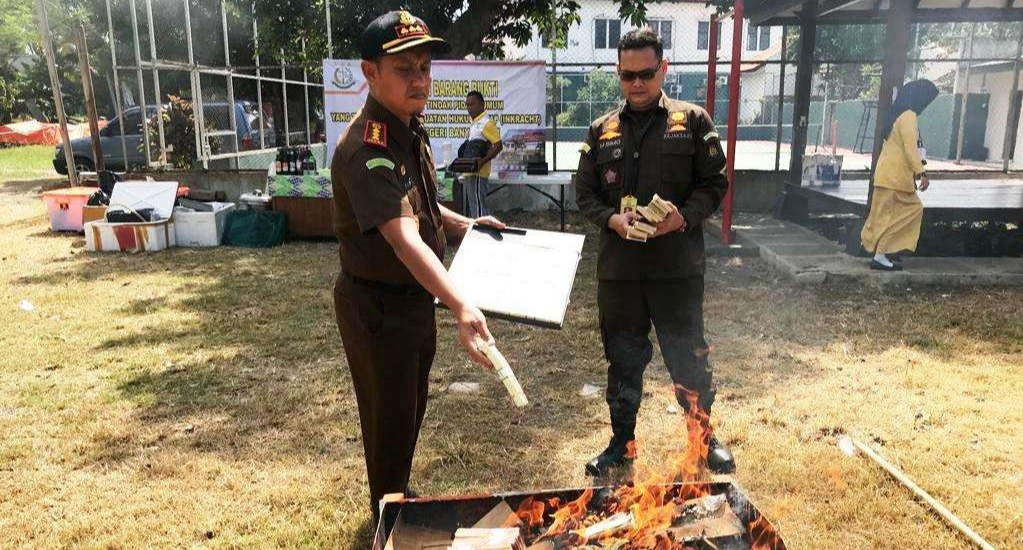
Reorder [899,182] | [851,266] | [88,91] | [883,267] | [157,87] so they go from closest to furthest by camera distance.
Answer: [899,182] < [883,267] < [851,266] < [88,91] < [157,87]

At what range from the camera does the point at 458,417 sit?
4.32 meters

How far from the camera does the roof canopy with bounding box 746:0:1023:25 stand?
29.3ft

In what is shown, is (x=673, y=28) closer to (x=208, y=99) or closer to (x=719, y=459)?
(x=208, y=99)

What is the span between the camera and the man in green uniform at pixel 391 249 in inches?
88.4

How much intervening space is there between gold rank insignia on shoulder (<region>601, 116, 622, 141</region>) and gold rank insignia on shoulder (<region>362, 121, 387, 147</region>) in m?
1.40

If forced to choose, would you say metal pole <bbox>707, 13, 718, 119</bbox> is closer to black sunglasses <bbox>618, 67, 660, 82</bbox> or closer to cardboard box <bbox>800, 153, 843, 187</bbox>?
cardboard box <bbox>800, 153, 843, 187</bbox>

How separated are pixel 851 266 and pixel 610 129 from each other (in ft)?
16.7

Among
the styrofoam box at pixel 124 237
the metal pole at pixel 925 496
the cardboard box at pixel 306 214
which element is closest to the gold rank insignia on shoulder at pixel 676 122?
the metal pole at pixel 925 496

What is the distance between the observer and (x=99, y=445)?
3998 mm

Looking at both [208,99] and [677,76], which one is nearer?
[208,99]

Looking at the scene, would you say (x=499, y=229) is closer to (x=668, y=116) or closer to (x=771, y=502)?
(x=668, y=116)

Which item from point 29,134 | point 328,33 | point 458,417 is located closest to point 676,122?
point 458,417

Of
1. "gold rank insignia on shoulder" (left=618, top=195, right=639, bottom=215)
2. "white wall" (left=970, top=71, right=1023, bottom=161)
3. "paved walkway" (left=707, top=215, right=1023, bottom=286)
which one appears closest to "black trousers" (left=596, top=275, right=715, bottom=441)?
"gold rank insignia on shoulder" (left=618, top=195, right=639, bottom=215)

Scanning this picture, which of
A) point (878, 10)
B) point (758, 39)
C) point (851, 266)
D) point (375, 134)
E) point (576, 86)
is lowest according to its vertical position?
point (851, 266)
